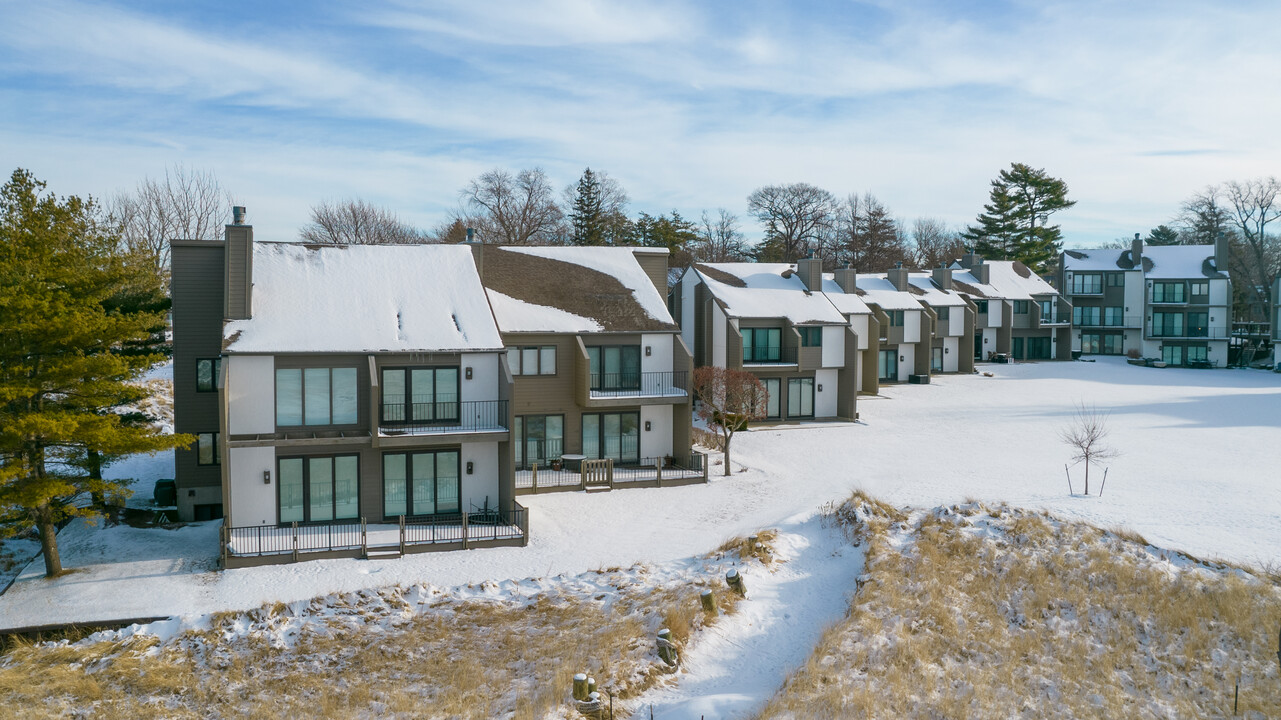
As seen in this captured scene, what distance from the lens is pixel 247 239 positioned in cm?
2441

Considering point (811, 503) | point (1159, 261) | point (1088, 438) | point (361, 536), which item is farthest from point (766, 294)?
point (1159, 261)

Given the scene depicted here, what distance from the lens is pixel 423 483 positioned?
24500 millimetres

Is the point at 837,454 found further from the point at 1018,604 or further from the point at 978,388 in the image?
the point at 978,388

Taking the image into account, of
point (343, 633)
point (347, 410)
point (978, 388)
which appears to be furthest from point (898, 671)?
point (978, 388)

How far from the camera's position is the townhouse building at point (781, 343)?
39781 mm

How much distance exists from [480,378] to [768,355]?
62.3 feet

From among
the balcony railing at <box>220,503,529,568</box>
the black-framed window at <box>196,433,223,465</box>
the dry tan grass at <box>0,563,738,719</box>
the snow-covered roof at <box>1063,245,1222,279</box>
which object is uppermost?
the snow-covered roof at <box>1063,245,1222,279</box>

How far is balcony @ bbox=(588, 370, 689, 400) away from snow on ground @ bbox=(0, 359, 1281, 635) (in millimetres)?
3373

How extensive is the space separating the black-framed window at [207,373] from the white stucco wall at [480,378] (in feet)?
24.2

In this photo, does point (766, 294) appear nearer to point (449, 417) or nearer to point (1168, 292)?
point (449, 417)

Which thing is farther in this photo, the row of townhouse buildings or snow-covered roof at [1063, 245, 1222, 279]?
snow-covered roof at [1063, 245, 1222, 279]

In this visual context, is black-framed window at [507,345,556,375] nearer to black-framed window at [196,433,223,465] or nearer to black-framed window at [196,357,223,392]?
black-framed window at [196,357,223,392]

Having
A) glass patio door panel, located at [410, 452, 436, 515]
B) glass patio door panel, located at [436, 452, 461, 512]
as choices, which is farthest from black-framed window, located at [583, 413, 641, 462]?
glass patio door panel, located at [410, 452, 436, 515]

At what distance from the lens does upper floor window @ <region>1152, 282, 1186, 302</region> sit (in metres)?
67.1
